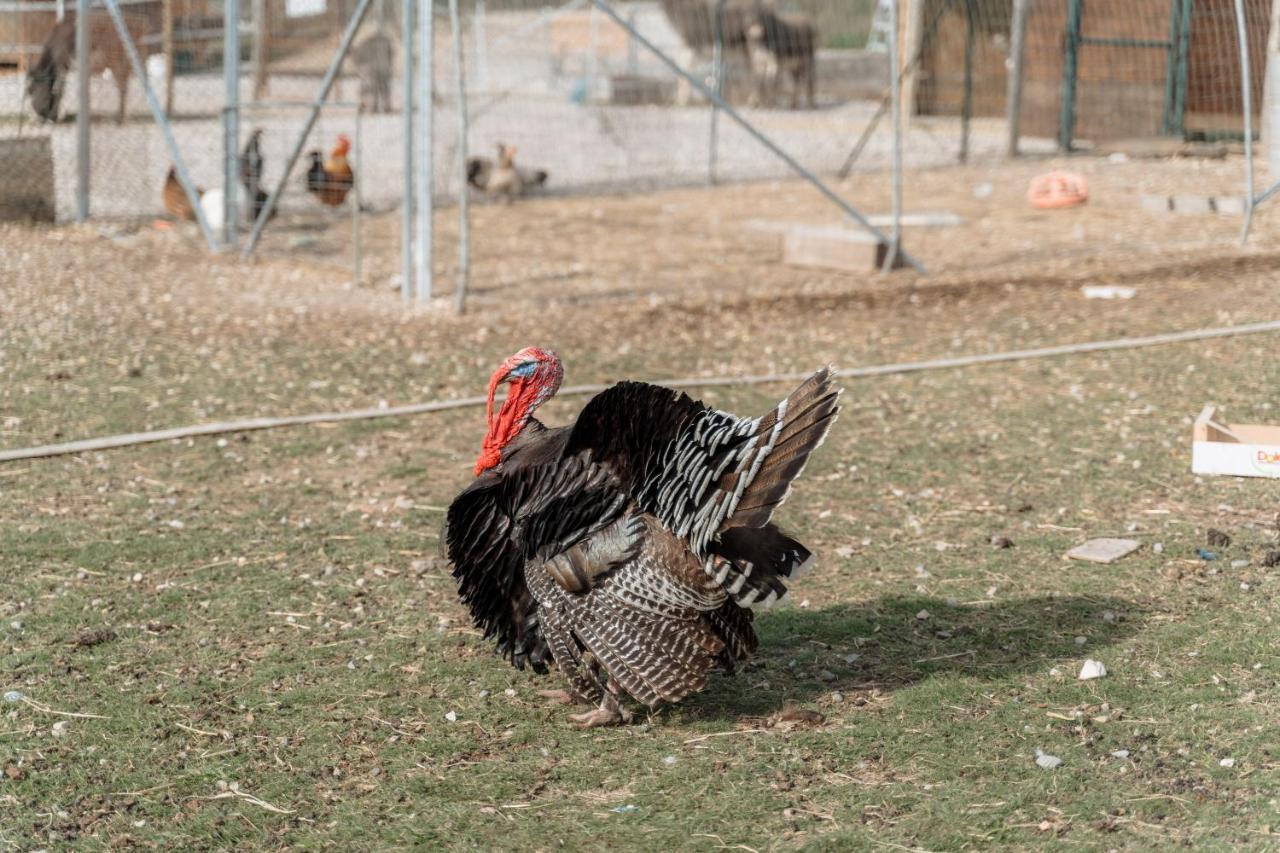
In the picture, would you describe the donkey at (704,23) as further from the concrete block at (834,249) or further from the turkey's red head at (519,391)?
the turkey's red head at (519,391)

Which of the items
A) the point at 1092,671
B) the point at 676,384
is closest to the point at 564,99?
the point at 676,384

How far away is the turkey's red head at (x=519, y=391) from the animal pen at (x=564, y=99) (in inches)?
209

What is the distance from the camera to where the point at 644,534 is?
165 inches

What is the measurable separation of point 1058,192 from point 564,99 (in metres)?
8.23

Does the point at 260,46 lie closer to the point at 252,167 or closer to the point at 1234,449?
the point at 252,167

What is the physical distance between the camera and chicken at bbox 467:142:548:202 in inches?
597

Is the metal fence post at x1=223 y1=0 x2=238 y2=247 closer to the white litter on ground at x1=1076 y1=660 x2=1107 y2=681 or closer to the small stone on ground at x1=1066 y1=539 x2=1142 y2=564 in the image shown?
the small stone on ground at x1=1066 y1=539 x2=1142 y2=564

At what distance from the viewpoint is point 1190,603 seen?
203 inches

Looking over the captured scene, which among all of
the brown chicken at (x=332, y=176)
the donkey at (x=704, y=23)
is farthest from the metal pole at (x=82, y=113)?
the donkey at (x=704, y=23)

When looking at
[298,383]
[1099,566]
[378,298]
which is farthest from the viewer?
[378,298]

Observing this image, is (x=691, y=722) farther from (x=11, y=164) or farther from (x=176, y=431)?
(x=11, y=164)

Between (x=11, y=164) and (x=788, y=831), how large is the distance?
459 inches

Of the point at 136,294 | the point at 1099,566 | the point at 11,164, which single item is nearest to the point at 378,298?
the point at 136,294

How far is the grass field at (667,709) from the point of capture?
385 cm
